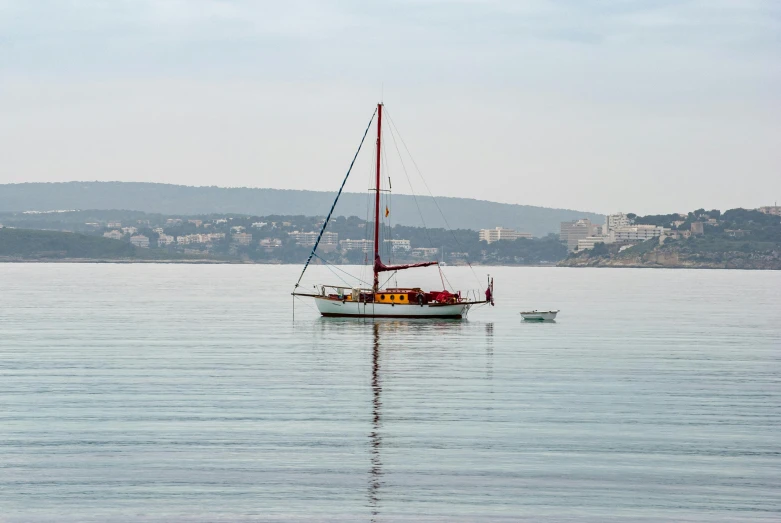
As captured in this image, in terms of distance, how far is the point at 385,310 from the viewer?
3529 inches

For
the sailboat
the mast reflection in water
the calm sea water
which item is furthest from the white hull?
the mast reflection in water

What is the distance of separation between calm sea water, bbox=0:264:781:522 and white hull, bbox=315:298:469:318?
65.8ft

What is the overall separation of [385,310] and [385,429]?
2247 inches

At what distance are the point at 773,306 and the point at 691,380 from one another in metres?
86.2

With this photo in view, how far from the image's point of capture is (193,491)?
78.7ft

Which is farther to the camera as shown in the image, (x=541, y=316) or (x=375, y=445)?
(x=541, y=316)

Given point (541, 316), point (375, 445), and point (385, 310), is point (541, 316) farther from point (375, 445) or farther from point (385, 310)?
point (375, 445)

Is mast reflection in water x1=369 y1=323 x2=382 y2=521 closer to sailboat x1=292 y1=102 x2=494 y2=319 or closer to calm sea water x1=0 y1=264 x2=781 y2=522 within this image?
calm sea water x1=0 y1=264 x2=781 y2=522

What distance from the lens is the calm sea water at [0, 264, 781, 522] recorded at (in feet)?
76.2

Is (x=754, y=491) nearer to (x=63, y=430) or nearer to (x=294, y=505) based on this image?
(x=294, y=505)

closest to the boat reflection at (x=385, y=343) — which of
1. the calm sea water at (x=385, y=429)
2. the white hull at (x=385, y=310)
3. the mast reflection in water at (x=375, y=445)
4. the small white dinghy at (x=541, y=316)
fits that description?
the mast reflection in water at (x=375, y=445)

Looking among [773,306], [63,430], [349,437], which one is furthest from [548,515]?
[773,306]

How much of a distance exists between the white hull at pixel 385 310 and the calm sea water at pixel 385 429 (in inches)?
790

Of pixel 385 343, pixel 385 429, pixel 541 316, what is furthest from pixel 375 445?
pixel 541 316
